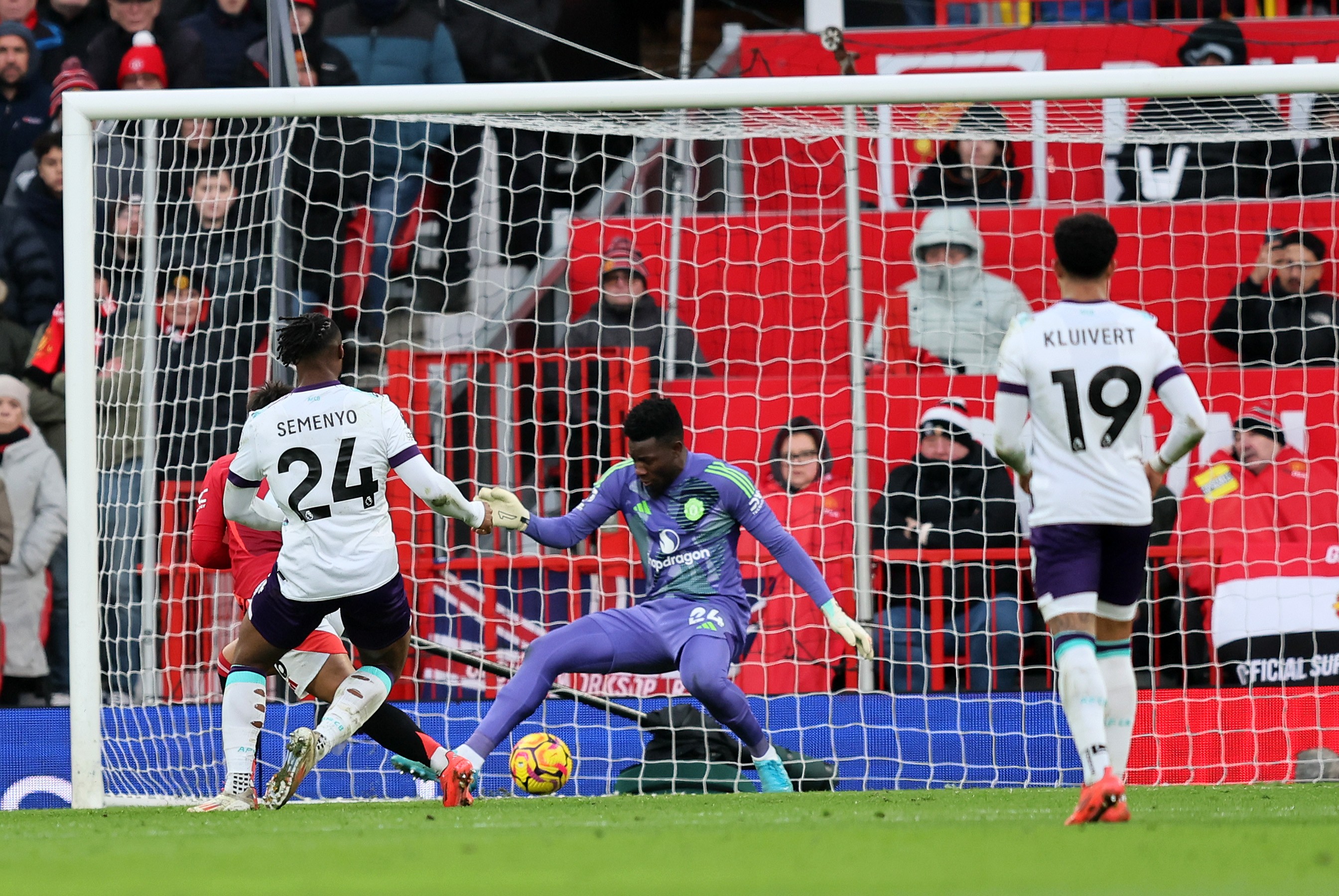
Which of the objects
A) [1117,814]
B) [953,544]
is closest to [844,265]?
[953,544]

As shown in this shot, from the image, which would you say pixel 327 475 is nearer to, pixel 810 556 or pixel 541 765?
pixel 541 765

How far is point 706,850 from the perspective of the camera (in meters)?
4.06

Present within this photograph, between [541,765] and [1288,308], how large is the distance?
5.14m

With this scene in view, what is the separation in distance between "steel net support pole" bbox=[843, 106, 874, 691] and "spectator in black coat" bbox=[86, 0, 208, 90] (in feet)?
15.2

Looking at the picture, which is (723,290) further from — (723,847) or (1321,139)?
(723,847)

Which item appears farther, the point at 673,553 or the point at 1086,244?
the point at 673,553

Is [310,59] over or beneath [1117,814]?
over

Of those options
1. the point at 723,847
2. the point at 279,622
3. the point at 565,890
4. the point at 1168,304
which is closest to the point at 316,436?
the point at 279,622

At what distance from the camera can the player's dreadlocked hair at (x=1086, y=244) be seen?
482 cm

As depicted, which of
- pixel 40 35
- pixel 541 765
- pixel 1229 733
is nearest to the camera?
pixel 541 765

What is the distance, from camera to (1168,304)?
34.0 feet

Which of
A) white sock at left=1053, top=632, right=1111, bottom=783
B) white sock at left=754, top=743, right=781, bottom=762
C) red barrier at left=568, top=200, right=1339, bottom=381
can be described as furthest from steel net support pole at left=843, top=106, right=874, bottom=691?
white sock at left=1053, top=632, right=1111, bottom=783

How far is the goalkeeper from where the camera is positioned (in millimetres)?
6594

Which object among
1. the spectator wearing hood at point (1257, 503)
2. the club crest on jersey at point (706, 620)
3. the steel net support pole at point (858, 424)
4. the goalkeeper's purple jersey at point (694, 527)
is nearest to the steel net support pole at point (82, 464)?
the goalkeeper's purple jersey at point (694, 527)
